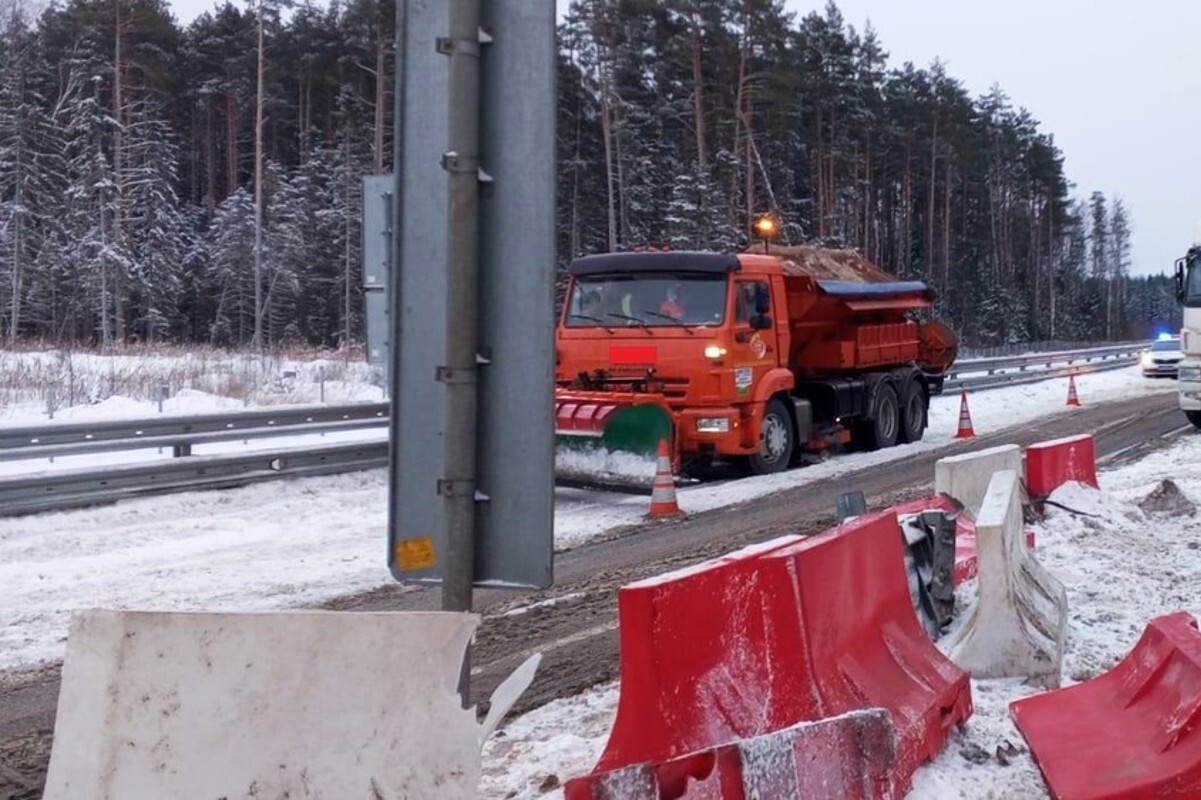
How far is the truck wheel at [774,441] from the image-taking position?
15.1 meters

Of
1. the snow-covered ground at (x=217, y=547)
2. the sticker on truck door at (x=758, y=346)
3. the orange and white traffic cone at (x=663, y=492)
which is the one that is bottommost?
the snow-covered ground at (x=217, y=547)

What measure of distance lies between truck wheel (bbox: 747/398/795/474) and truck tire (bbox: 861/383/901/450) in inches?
114

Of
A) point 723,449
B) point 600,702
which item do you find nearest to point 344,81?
point 723,449

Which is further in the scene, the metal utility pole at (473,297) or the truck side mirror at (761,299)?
the truck side mirror at (761,299)

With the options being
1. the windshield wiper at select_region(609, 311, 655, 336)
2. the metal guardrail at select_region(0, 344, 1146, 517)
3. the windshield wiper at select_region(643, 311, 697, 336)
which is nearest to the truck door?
the windshield wiper at select_region(643, 311, 697, 336)

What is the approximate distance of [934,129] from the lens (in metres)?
62.4

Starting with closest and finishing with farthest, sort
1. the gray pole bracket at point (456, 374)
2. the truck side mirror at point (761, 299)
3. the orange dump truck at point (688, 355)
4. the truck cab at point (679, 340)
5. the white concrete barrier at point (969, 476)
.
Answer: the gray pole bracket at point (456, 374)
the white concrete barrier at point (969, 476)
the orange dump truck at point (688, 355)
the truck cab at point (679, 340)
the truck side mirror at point (761, 299)

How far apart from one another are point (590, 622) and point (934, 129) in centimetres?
5908

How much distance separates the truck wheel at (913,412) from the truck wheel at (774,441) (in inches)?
166

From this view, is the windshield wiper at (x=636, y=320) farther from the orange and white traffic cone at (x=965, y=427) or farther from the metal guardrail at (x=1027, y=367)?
the metal guardrail at (x=1027, y=367)

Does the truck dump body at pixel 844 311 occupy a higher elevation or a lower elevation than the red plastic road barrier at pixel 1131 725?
higher

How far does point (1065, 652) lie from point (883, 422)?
1288cm

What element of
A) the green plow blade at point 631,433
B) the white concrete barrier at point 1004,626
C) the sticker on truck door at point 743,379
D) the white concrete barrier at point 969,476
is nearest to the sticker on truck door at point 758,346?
the sticker on truck door at point 743,379

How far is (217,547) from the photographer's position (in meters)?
10.1
